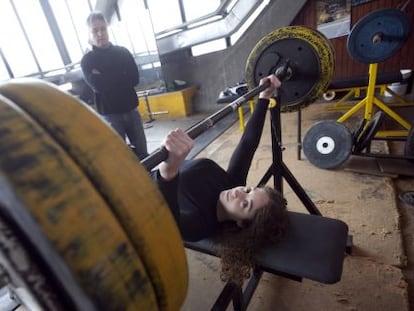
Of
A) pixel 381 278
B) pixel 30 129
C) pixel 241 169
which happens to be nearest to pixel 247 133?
pixel 241 169

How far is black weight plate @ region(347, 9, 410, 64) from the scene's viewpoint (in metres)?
1.83

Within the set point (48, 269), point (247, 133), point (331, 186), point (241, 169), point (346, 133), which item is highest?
point (48, 269)

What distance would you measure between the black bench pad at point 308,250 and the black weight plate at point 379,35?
1.66 metres

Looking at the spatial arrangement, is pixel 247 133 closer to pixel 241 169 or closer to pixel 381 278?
pixel 241 169

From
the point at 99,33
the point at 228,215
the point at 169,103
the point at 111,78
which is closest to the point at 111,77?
the point at 111,78

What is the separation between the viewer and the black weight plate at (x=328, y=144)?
6.08ft

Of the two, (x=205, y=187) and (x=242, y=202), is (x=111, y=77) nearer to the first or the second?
(x=205, y=187)

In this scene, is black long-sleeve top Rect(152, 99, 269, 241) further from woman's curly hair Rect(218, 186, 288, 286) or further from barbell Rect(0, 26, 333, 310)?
barbell Rect(0, 26, 333, 310)

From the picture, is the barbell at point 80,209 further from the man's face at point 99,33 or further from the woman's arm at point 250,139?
the man's face at point 99,33

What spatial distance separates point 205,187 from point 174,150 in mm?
423

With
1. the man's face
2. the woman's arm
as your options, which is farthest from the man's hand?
the man's face

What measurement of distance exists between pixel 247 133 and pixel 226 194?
39cm

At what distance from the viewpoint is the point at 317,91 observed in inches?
51.4

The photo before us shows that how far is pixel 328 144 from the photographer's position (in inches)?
75.9
